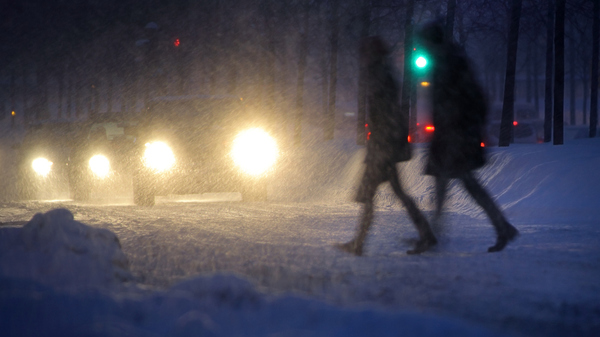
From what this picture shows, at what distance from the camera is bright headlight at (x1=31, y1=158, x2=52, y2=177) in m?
Result: 12.9

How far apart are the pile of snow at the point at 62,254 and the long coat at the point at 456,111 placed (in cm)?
303

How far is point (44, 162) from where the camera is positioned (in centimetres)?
1298

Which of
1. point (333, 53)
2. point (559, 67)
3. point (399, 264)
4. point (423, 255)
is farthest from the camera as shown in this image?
point (333, 53)

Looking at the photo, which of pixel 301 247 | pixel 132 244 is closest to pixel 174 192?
pixel 132 244

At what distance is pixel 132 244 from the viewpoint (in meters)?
5.88

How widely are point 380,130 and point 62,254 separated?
9.12 ft

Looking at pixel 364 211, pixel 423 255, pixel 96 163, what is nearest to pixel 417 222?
pixel 423 255

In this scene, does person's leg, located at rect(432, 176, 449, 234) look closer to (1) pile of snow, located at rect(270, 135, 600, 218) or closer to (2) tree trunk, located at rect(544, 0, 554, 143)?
(1) pile of snow, located at rect(270, 135, 600, 218)

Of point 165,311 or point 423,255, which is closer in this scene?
point 165,311

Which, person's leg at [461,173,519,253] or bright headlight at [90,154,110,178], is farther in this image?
bright headlight at [90,154,110,178]

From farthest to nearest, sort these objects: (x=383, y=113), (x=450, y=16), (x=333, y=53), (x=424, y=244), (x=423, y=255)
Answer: (x=333, y=53)
(x=450, y=16)
(x=424, y=244)
(x=423, y=255)
(x=383, y=113)

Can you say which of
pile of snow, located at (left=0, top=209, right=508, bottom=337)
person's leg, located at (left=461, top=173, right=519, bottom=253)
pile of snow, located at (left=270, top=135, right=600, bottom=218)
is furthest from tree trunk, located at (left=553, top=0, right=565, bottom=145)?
pile of snow, located at (left=0, top=209, right=508, bottom=337)

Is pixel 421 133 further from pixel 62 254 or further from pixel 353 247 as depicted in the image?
pixel 62 254

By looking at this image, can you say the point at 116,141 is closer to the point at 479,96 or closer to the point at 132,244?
the point at 132,244
